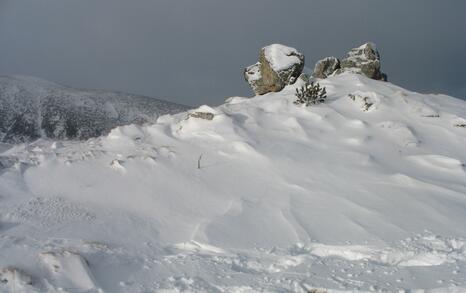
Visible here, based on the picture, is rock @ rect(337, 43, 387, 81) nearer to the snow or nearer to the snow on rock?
the snow

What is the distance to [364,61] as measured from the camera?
17.9 m

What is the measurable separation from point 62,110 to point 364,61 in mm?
68250

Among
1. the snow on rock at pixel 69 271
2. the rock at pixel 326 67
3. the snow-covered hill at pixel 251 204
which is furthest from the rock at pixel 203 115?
the rock at pixel 326 67

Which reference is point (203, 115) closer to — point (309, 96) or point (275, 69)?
point (309, 96)

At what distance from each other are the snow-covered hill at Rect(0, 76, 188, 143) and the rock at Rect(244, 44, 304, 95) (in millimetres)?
54130

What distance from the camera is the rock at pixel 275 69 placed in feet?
53.3

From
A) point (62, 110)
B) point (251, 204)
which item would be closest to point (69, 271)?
point (251, 204)

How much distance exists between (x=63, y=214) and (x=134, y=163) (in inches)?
Answer: 91.0

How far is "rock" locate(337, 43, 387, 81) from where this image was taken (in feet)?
58.3

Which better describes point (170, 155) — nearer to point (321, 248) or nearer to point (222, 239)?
point (222, 239)

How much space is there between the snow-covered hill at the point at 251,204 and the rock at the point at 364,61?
224 inches

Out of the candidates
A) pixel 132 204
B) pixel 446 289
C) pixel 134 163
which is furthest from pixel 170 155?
pixel 446 289

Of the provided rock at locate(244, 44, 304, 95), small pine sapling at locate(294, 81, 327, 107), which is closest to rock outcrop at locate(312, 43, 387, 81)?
rock at locate(244, 44, 304, 95)

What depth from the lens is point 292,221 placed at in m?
6.46
